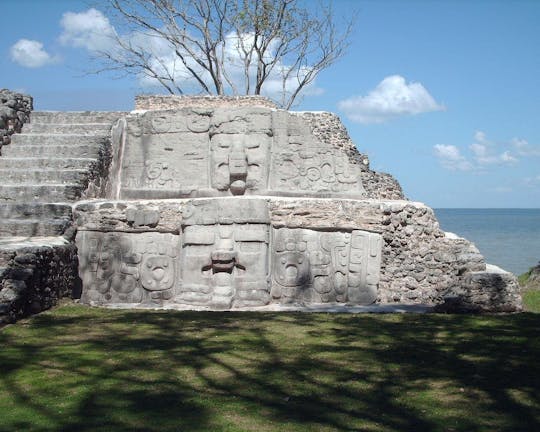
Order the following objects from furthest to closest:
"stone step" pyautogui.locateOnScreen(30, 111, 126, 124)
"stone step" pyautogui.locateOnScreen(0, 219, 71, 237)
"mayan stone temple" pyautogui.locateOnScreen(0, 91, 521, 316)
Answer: "stone step" pyautogui.locateOnScreen(30, 111, 126, 124)
"mayan stone temple" pyautogui.locateOnScreen(0, 91, 521, 316)
"stone step" pyautogui.locateOnScreen(0, 219, 71, 237)

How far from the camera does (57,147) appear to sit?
10.1 m

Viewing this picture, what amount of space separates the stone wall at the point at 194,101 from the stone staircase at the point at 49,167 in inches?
23.9

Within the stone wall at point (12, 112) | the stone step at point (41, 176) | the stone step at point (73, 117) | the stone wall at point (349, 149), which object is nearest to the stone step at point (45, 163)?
the stone step at point (41, 176)

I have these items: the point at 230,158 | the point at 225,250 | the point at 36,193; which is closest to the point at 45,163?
the point at 36,193

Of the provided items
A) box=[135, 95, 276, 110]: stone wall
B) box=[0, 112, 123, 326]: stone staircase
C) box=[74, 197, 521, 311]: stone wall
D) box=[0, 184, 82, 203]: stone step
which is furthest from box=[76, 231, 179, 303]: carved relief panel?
box=[135, 95, 276, 110]: stone wall

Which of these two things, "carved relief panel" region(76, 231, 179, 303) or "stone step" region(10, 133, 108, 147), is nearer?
"carved relief panel" region(76, 231, 179, 303)

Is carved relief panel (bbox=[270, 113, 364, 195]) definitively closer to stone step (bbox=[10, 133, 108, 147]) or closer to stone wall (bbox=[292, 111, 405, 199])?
stone wall (bbox=[292, 111, 405, 199])

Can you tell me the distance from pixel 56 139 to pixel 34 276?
3626 millimetres

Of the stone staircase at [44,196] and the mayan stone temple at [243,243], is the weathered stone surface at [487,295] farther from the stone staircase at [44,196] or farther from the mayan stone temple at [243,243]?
the stone staircase at [44,196]

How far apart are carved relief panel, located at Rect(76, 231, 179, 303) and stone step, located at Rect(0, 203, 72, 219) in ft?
1.13

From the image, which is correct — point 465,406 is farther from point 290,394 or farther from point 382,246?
point 382,246

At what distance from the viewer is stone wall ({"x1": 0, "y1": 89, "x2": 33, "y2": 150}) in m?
10.2

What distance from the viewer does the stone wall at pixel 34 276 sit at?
669 cm

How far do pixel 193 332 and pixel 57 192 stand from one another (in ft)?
11.6
